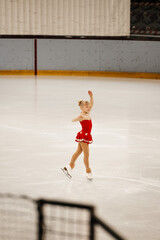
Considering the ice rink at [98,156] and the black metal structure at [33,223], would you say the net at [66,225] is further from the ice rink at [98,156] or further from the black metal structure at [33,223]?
the ice rink at [98,156]

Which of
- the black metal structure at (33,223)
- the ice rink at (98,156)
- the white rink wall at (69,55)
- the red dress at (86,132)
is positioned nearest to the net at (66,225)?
the black metal structure at (33,223)

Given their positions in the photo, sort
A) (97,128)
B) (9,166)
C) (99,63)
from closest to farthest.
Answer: (9,166), (97,128), (99,63)

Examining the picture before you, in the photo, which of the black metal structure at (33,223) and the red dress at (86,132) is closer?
the black metal structure at (33,223)

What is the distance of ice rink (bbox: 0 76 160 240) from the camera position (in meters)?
4.36

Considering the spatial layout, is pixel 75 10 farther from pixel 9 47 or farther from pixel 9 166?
pixel 9 166

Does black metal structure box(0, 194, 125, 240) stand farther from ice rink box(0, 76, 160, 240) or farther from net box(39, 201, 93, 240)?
ice rink box(0, 76, 160, 240)

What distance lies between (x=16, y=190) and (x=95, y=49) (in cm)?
1760

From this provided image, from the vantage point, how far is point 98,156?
6.50 meters

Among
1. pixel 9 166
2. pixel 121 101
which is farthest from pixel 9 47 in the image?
pixel 9 166

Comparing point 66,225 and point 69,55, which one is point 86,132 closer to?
point 66,225

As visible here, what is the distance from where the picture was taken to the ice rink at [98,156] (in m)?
4.36

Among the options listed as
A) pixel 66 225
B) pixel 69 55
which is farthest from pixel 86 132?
pixel 69 55

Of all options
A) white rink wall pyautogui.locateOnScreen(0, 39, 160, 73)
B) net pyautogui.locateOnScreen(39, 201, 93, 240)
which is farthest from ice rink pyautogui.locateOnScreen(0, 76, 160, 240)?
white rink wall pyautogui.locateOnScreen(0, 39, 160, 73)

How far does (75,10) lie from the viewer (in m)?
17.1
